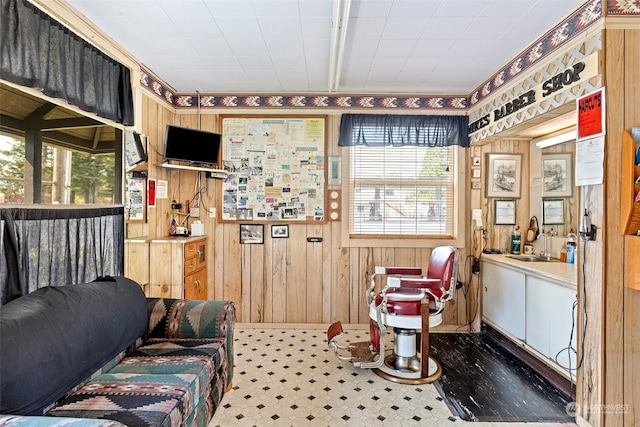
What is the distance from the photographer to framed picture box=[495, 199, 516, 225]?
354cm

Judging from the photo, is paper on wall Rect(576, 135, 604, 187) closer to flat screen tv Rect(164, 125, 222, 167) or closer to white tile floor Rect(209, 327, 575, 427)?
white tile floor Rect(209, 327, 575, 427)

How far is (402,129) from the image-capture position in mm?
3611

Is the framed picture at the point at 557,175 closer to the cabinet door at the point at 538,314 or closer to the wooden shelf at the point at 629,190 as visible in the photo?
the cabinet door at the point at 538,314

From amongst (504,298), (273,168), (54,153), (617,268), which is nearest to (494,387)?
(504,298)

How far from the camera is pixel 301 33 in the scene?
245cm

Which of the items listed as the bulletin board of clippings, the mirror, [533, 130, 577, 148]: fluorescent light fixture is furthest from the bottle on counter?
the bulletin board of clippings

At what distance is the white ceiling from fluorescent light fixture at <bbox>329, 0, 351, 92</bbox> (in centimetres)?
8

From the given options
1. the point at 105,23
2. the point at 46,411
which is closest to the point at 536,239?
the point at 46,411

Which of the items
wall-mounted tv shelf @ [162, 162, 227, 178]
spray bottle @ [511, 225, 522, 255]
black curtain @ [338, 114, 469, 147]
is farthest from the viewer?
black curtain @ [338, 114, 469, 147]

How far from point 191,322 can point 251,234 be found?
161 centimetres

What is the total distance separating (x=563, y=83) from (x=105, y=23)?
337 cm

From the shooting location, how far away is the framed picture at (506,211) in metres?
3.54

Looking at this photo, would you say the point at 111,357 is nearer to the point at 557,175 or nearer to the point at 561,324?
the point at 561,324

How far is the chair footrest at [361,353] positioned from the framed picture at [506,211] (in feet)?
6.86
